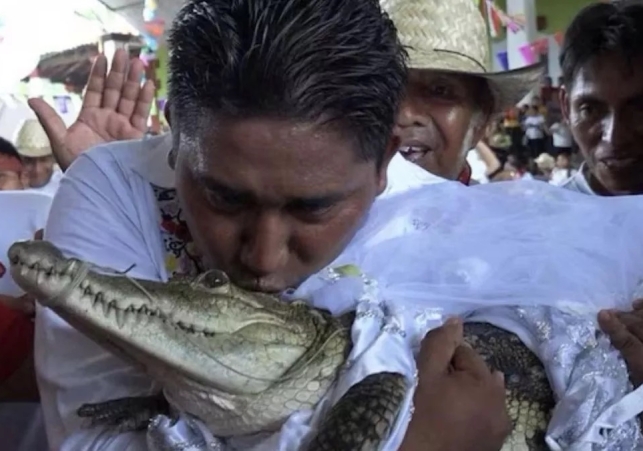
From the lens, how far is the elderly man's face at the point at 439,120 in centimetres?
153

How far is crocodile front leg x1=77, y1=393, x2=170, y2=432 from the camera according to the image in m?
0.98

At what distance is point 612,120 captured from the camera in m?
1.84

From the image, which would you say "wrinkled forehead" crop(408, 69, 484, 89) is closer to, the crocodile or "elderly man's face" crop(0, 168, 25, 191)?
the crocodile

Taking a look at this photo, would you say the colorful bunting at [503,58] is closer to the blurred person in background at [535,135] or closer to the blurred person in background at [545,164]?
the blurred person in background at [535,135]

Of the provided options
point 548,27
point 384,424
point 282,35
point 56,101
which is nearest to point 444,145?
point 282,35

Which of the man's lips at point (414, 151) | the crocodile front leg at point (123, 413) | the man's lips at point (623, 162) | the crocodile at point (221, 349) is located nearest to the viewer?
the crocodile at point (221, 349)

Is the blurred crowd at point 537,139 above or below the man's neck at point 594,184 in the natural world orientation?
below

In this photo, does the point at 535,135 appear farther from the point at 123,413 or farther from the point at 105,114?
the point at 123,413

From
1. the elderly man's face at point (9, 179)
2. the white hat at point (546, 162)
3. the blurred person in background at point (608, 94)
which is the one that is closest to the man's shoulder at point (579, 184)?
the blurred person in background at point (608, 94)

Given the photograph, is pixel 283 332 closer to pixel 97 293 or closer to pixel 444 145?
pixel 97 293

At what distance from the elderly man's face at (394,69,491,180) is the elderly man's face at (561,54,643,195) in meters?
0.33

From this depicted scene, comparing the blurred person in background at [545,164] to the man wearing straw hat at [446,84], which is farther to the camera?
the blurred person in background at [545,164]

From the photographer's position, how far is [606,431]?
37.2 inches

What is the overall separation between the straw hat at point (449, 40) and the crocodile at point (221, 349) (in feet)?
2.40
